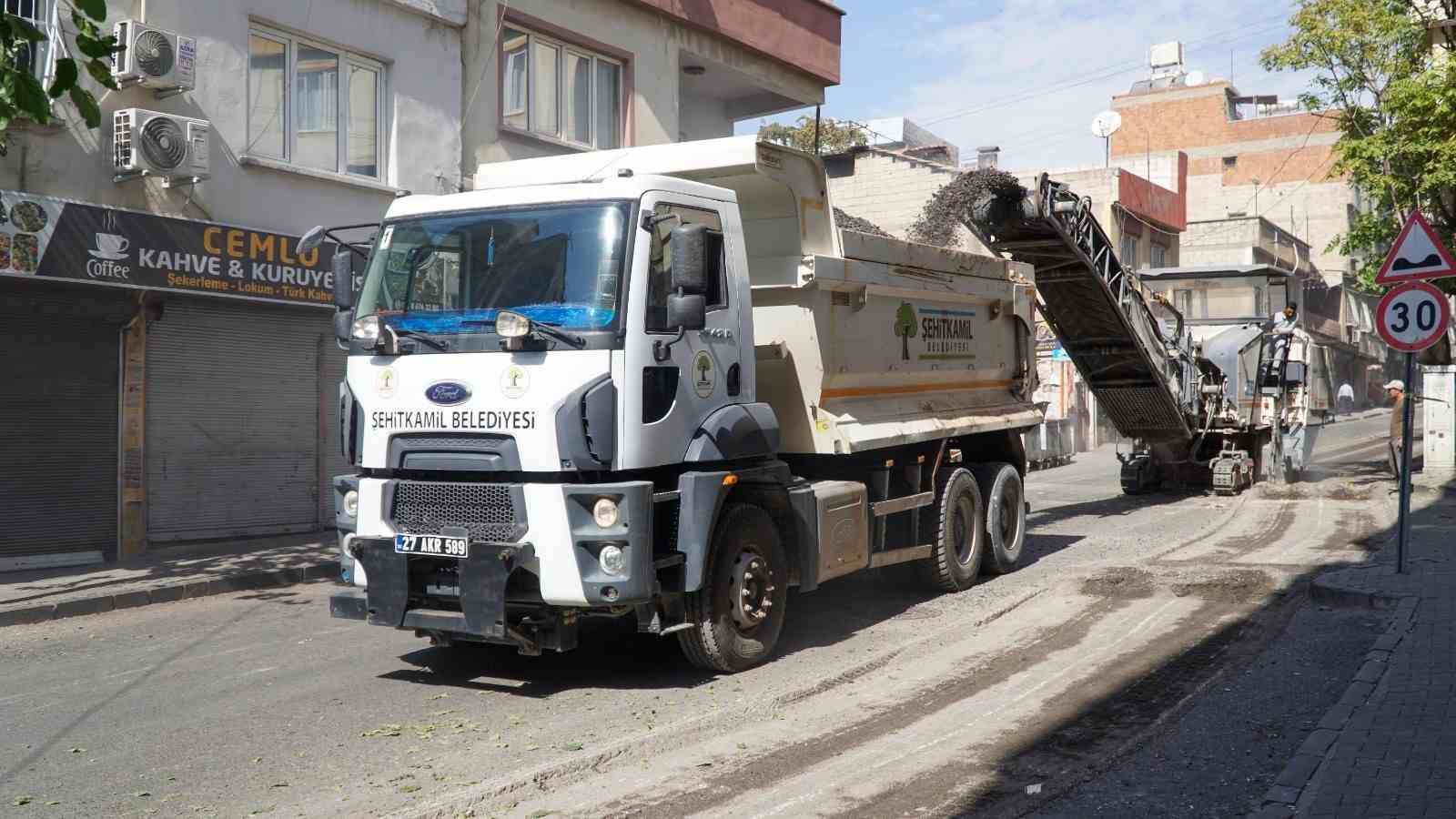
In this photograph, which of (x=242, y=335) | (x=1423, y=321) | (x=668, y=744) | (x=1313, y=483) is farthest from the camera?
(x=1313, y=483)

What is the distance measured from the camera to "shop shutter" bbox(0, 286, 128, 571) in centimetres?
1188

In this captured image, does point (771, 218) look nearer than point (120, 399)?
Yes

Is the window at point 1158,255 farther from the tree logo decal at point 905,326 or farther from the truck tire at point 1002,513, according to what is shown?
the tree logo decal at point 905,326

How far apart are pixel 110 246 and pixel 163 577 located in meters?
3.14

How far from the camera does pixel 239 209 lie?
13375 mm

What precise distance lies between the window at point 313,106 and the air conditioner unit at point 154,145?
120 centimetres

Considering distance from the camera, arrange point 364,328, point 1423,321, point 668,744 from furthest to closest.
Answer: point 1423,321 → point 364,328 → point 668,744

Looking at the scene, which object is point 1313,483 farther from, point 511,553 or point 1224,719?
point 511,553

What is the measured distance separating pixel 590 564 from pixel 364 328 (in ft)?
6.57

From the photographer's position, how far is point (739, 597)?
7.66 meters

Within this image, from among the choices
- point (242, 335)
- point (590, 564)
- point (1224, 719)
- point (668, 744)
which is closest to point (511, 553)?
point (590, 564)

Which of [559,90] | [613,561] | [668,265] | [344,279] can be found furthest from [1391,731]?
[559,90]

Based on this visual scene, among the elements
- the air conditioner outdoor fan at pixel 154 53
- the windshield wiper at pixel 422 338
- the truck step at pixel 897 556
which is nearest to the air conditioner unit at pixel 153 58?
the air conditioner outdoor fan at pixel 154 53

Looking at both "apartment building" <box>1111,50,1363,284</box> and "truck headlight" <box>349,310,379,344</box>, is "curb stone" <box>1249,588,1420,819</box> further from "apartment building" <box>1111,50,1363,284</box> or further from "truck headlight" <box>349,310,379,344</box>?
"apartment building" <box>1111,50,1363,284</box>
